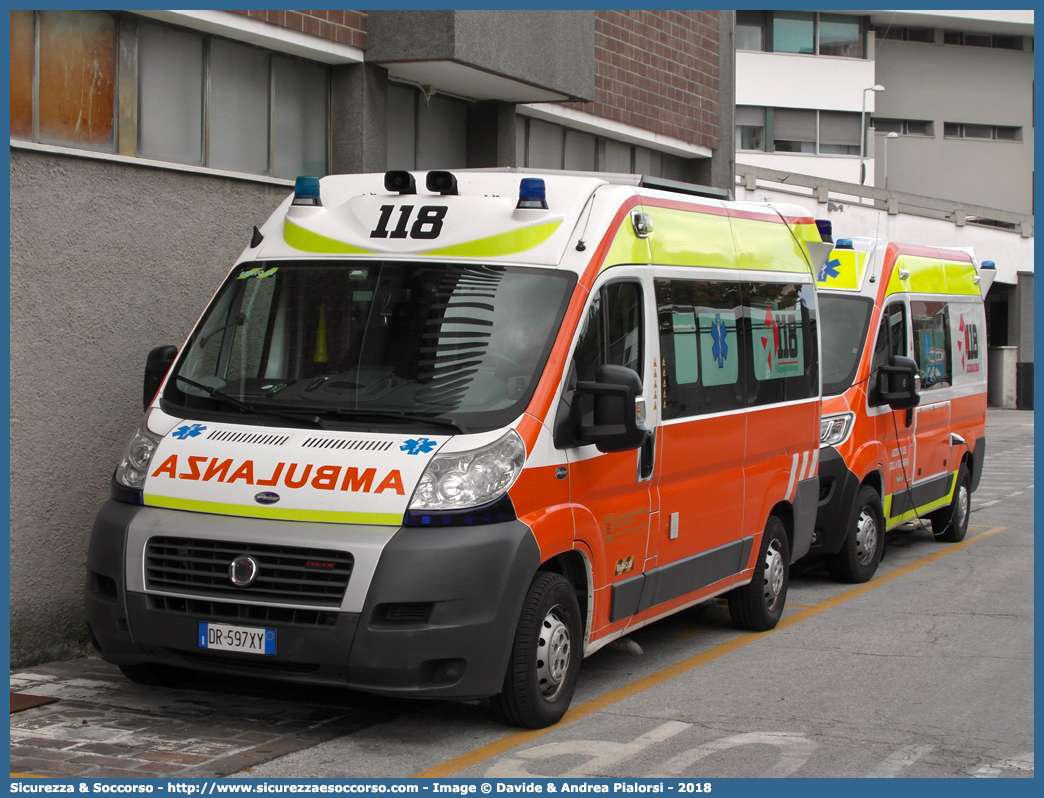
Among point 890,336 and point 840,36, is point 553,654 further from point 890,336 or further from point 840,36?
point 840,36

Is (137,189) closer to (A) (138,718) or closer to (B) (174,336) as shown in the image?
(B) (174,336)

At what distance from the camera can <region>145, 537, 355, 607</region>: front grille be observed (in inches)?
236

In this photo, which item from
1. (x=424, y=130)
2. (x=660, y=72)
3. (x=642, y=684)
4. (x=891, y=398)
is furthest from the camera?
(x=660, y=72)

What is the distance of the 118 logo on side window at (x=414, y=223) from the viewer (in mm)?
7051

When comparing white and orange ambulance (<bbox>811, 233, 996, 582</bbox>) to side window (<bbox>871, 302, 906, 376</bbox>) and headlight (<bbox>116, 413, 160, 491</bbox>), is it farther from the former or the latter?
headlight (<bbox>116, 413, 160, 491</bbox>)

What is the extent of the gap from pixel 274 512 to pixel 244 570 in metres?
0.29

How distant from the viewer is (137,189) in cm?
885

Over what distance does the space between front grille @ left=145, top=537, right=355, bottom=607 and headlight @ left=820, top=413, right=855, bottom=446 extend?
19.5 ft

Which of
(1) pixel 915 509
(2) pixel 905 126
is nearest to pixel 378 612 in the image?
(1) pixel 915 509

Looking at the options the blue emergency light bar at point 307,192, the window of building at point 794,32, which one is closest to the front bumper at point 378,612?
the blue emergency light bar at point 307,192

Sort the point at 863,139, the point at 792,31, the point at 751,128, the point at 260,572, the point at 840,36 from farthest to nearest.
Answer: the point at 840,36
the point at 863,139
the point at 792,31
the point at 751,128
the point at 260,572

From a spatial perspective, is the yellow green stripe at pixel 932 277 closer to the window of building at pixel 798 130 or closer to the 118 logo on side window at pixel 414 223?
the 118 logo on side window at pixel 414 223

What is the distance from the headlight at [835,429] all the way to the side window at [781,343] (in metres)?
1.17

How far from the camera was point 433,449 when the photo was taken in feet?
20.2
